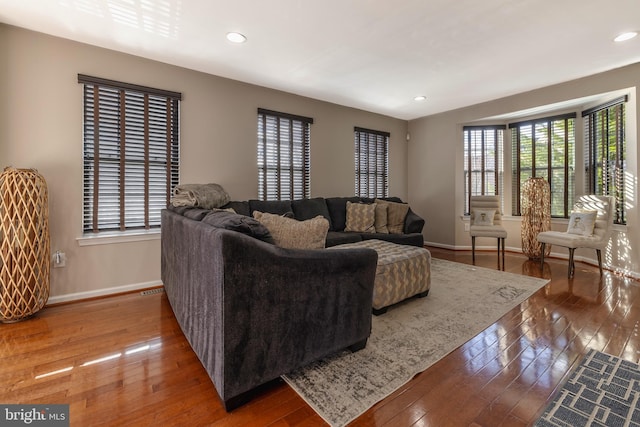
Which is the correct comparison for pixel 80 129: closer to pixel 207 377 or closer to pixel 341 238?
pixel 207 377

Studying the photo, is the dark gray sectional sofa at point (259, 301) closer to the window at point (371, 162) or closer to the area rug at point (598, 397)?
the area rug at point (598, 397)

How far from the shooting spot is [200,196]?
2832 millimetres

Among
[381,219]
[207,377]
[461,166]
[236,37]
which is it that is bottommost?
[207,377]

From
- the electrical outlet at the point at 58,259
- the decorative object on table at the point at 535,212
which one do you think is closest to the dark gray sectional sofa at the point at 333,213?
the electrical outlet at the point at 58,259

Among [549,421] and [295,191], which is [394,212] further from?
[549,421]

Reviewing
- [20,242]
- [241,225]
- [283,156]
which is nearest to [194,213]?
[241,225]

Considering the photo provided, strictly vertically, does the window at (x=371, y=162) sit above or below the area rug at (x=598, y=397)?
above

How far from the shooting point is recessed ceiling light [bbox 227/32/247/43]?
8.65ft

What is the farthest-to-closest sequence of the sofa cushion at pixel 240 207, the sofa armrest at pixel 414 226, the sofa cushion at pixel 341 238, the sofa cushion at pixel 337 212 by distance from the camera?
the sofa cushion at pixel 337 212
the sofa armrest at pixel 414 226
the sofa cushion at pixel 341 238
the sofa cushion at pixel 240 207

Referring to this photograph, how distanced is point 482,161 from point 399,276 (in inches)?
158

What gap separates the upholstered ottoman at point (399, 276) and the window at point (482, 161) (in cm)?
322

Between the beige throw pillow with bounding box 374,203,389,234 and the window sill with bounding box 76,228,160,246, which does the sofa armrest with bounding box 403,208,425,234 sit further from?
the window sill with bounding box 76,228,160,246

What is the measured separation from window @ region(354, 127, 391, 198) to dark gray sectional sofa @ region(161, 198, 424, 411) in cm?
359

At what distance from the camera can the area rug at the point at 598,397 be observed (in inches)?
52.4
